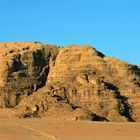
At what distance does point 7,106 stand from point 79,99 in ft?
20.6

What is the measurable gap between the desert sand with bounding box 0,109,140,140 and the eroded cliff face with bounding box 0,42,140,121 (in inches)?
162

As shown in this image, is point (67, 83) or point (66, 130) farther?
point (67, 83)

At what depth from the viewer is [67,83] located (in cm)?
4041

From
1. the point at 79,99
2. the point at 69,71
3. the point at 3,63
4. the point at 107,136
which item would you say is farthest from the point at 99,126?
the point at 3,63

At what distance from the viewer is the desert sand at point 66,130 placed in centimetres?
2531

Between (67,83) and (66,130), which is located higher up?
(67,83)

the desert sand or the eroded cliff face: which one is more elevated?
the eroded cliff face

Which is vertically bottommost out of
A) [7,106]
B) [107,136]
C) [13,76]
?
[107,136]

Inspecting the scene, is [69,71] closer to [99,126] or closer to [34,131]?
[99,126]

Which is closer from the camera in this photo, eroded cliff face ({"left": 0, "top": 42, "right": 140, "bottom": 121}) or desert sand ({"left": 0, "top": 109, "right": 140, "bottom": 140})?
desert sand ({"left": 0, "top": 109, "right": 140, "bottom": 140})

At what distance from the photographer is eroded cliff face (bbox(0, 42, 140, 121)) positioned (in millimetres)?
38000

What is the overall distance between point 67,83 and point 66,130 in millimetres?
11690

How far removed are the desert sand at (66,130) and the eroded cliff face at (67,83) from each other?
4124 millimetres

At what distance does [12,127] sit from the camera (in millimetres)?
29594
